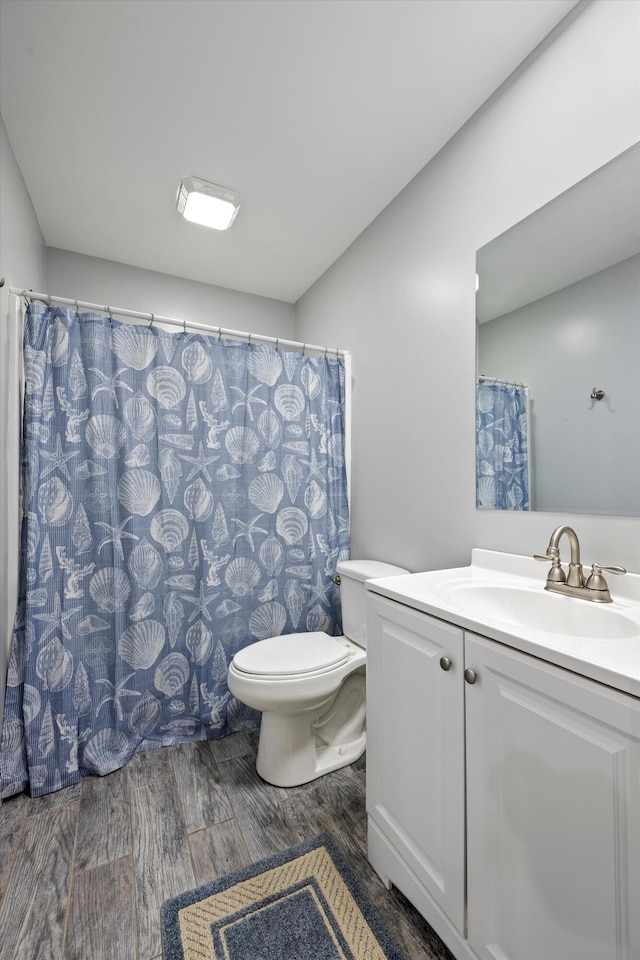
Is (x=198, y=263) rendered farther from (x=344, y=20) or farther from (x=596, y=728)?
(x=596, y=728)

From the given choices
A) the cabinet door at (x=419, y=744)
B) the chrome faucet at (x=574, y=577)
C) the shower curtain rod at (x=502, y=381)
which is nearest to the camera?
the cabinet door at (x=419, y=744)

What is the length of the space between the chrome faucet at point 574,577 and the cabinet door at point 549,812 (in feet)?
1.18

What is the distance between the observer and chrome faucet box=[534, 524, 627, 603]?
3.39 feet

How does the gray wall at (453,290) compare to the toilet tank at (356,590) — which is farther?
the toilet tank at (356,590)

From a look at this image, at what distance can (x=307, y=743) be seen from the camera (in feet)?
5.29

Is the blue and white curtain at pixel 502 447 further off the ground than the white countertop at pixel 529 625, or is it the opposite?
the blue and white curtain at pixel 502 447

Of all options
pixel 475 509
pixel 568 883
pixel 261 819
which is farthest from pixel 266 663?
pixel 568 883

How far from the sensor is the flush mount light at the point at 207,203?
182 cm

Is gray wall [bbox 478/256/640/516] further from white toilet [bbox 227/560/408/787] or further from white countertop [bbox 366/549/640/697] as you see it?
white toilet [bbox 227/560/408/787]

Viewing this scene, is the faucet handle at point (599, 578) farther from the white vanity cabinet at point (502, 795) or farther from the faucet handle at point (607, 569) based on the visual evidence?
the white vanity cabinet at point (502, 795)

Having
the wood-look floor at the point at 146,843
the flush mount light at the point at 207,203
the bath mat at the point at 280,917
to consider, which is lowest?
the wood-look floor at the point at 146,843

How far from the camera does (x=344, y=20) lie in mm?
1216

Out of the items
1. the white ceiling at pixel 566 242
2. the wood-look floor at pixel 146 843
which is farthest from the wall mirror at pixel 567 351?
the wood-look floor at pixel 146 843

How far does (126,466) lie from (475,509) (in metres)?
1.41
